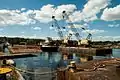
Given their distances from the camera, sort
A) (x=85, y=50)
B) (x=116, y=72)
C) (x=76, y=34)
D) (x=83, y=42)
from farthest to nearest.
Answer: (x=76, y=34) → (x=83, y=42) → (x=85, y=50) → (x=116, y=72)

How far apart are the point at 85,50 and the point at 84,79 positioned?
120 meters

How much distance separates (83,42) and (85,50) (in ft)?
59.0

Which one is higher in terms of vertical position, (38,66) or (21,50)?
(21,50)

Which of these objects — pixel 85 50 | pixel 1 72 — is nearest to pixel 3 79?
Result: pixel 1 72

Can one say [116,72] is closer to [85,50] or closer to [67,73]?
[67,73]

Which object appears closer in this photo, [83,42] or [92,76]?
[92,76]

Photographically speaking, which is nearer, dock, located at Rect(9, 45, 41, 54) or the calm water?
Answer: the calm water

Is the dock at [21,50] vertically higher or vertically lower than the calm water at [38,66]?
higher

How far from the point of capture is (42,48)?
16150cm

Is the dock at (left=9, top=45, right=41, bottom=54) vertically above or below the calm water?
above

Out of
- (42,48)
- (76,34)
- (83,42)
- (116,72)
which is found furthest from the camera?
(76,34)

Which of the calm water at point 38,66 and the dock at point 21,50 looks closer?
the calm water at point 38,66

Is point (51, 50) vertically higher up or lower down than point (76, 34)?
lower down

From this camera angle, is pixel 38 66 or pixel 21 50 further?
pixel 21 50
